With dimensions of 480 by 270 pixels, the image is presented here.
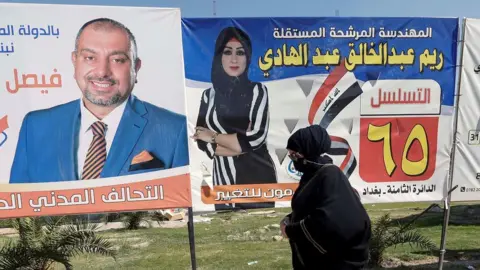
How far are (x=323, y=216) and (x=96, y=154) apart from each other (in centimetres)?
210

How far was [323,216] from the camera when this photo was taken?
2.14 m

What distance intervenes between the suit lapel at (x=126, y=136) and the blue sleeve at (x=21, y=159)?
2.11ft

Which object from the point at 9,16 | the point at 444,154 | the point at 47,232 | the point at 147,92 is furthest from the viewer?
the point at 47,232

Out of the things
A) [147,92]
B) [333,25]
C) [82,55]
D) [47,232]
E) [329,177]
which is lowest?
[47,232]

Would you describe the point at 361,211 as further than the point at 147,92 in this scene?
No

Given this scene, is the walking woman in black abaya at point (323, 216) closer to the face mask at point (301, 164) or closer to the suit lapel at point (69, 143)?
the face mask at point (301, 164)

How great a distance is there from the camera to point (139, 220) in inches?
473

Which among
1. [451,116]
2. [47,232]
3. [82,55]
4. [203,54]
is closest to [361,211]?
[203,54]

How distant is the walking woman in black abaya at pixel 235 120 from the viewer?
358 cm

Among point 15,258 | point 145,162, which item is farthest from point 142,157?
point 15,258

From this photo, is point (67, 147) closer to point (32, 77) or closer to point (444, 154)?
point (32, 77)

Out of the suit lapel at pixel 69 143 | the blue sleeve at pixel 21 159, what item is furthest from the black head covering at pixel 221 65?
the blue sleeve at pixel 21 159

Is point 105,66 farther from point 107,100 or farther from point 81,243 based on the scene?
point 81,243

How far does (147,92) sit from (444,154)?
3.01 meters
